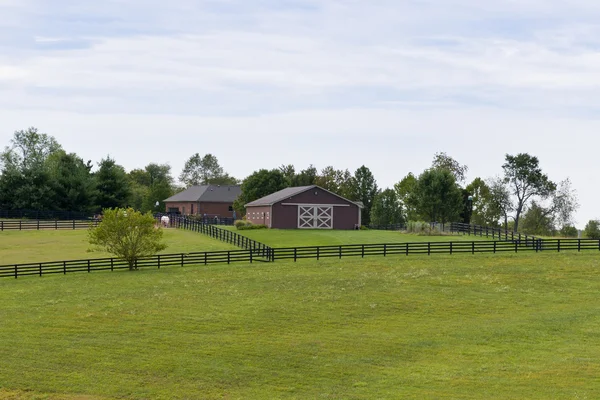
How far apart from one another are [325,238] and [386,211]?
1614 inches

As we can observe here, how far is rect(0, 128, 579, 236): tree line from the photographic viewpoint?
89.4 meters

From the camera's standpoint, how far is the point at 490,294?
35.9m

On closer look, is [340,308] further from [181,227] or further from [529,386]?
[181,227]

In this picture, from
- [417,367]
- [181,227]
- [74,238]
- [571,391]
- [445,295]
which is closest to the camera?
[571,391]

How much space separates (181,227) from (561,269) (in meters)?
42.5

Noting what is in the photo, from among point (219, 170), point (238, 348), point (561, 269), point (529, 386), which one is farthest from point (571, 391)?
point (219, 170)

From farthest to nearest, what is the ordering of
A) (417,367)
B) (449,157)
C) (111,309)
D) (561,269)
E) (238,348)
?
1. (449,157)
2. (561,269)
3. (111,309)
4. (238,348)
5. (417,367)

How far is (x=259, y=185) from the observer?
4092 inches

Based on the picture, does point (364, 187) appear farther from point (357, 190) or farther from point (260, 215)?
point (260, 215)

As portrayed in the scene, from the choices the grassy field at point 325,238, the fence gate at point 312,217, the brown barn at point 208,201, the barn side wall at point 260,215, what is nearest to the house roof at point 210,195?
the brown barn at point 208,201

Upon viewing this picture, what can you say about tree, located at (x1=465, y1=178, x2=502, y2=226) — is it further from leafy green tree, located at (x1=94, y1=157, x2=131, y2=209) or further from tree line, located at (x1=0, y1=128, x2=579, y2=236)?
leafy green tree, located at (x1=94, y1=157, x2=131, y2=209)

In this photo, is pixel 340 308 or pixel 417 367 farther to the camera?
pixel 340 308

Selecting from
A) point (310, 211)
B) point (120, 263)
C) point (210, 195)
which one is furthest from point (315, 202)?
point (210, 195)

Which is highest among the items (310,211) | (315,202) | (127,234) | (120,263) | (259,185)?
(259,185)
